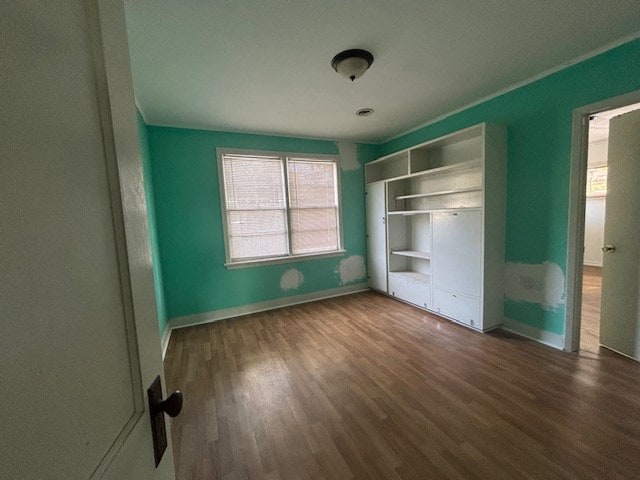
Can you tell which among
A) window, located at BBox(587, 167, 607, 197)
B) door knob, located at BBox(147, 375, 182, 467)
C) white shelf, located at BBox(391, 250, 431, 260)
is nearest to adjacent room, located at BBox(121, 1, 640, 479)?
white shelf, located at BBox(391, 250, 431, 260)

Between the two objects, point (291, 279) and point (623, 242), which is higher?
point (623, 242)

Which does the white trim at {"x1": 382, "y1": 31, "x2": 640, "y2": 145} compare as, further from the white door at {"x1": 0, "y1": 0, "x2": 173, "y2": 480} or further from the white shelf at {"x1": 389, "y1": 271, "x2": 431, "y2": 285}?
the white door at {"x1": 0, "y1": 0, "x2": 173, "y2": 480}

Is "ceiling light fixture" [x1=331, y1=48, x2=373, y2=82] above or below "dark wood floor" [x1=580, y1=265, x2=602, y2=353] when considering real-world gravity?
above

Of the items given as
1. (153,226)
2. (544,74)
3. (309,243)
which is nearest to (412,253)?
(309,243)

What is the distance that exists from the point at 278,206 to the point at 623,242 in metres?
3.66

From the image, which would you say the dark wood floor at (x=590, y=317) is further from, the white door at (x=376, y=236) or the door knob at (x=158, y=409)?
the door knob at (x=158, y=409)

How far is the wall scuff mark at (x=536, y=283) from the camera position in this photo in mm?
2377

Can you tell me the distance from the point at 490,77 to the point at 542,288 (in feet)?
6.88

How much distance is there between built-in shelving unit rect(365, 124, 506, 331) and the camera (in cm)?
267

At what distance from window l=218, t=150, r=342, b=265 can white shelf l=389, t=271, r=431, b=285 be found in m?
1.04

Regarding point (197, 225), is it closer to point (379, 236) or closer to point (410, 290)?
point (379, 236)

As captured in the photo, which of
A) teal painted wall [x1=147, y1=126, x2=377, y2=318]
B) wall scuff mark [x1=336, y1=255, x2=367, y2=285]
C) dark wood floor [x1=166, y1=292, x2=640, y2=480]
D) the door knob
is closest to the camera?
the door knob

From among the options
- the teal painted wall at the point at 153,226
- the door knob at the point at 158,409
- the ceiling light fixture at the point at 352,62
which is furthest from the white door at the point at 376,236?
the door knob at the point at 158,409

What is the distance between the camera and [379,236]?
13.6ft
